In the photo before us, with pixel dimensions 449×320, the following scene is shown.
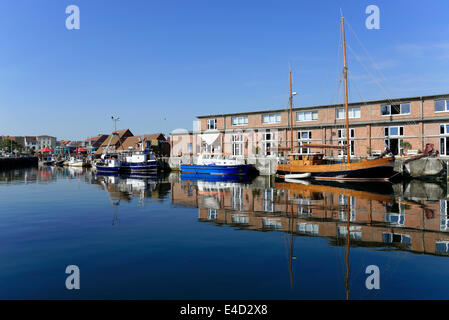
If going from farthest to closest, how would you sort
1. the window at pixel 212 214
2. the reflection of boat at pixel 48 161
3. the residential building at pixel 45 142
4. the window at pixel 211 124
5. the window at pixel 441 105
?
the residential building at pixel 45 142
the reflection of boat at pixel 48 161
the window at pixel 211 124
the window at pixel 441 105
the window at pixel 212 214

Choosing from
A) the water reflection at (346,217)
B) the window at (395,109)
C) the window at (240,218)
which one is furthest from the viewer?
the window at (395,109)

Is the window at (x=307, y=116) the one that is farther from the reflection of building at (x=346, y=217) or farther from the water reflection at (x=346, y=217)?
the reflection of building at (x=346, y=217)

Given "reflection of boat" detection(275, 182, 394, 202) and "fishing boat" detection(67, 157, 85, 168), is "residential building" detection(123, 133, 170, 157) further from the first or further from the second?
"reflection of boat" detection(275, 182, 394, 202)

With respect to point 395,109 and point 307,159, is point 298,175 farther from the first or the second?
point 395,109

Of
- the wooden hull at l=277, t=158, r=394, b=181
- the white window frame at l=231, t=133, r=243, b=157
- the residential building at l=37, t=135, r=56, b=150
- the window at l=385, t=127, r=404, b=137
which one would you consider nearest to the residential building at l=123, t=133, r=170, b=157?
the white window frame at l=231, t=133, r=243, b=157

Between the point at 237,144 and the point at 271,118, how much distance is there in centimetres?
770

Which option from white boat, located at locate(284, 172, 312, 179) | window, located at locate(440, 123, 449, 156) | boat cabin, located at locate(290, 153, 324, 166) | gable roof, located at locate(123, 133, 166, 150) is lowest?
white boat, located at locate(284, 172, 312, 179)

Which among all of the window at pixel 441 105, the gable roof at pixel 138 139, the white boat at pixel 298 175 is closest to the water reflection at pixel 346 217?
the white boat at pixel 298 175

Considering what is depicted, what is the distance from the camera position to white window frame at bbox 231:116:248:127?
2249 inches

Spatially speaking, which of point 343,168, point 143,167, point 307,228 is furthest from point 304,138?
point 307,228

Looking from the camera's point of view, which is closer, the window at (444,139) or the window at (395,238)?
the window at (395,238)

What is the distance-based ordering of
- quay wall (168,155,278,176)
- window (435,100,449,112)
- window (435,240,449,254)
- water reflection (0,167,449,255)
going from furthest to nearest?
1. quay wall (168,155,278,176)
2. window (435,100,449,112)
3. water reflection (0,167,449,255)
4. window (435,240,449,254)

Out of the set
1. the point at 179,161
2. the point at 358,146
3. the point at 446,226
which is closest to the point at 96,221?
the point at 446,226

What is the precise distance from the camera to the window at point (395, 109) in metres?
43.2
